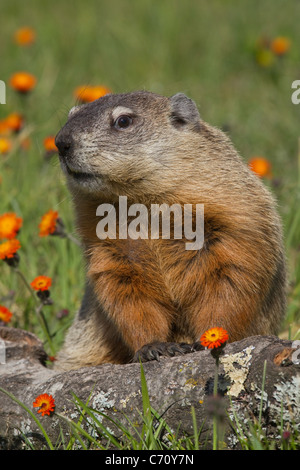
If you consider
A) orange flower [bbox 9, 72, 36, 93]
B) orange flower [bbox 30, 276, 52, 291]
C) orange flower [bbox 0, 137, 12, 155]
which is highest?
orange flower [bbox 9, 72, 36, 93]

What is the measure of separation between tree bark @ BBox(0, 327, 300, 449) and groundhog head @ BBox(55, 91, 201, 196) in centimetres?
114

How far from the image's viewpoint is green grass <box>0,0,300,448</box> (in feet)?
20.6

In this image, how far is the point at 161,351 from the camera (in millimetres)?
3809

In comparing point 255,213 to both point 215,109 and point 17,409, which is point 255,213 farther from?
point 215,109

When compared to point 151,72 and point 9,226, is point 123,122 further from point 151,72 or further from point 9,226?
point 151,72

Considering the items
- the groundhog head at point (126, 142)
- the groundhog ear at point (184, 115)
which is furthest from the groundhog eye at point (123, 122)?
the groundhog ear at point (184, 115)

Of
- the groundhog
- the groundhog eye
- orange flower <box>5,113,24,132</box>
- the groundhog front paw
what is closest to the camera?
the groundhog front paw

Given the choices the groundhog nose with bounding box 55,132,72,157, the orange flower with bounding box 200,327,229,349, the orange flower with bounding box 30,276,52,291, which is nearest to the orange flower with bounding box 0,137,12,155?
the orange flower with bounding box 30,276,52,291

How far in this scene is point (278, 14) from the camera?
10133 millimetres

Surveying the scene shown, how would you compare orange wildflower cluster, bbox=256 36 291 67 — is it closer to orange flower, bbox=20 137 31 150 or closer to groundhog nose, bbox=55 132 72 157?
orange flower, bbox=20 137 31 150

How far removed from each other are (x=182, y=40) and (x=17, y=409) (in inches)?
297

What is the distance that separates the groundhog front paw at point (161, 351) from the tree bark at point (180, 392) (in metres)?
0.13

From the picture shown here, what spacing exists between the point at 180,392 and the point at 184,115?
2.01 metres

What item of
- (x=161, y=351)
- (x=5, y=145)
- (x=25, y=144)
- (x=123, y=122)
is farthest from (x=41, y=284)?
(x=25, y=144)
